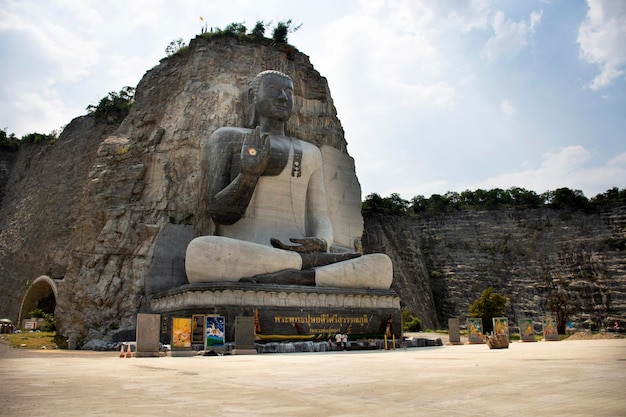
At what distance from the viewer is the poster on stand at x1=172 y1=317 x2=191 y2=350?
317 inches

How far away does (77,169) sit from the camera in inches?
1049

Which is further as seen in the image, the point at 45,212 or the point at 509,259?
the point at 509,259

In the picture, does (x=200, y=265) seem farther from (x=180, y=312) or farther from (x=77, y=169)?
(x=77, y=169)

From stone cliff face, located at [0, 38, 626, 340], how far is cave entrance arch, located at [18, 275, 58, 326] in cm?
85

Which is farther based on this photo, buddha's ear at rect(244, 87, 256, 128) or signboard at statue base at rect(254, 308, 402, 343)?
buddha's ear at rect(244, 87, 256, 128)

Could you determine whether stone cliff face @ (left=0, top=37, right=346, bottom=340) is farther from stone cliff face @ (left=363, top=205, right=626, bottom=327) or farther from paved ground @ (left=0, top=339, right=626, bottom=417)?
stone cliff face @ (left=363, top=205, right=626, bottom=327)

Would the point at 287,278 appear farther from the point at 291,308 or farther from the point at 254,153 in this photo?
the point at 254,153

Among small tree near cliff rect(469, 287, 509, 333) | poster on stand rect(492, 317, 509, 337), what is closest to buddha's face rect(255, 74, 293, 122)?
poster on stand rect(492, 317, 509, 337)

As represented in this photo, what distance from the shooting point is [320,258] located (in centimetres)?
1199

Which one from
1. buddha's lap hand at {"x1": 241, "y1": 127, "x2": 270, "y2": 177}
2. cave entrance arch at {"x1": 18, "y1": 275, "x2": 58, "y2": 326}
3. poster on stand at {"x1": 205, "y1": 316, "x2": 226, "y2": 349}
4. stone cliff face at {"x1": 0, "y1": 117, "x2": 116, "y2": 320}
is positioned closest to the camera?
poster on stand at {"x1": 205, "y1": 316, "x2": 226, "y2": 349}

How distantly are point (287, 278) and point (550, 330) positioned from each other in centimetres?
683

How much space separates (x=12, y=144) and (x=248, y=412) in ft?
117

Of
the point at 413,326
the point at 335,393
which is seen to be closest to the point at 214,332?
the point at 335,393

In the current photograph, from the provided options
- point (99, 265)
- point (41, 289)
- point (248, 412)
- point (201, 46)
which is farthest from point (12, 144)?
point (248, 412)
